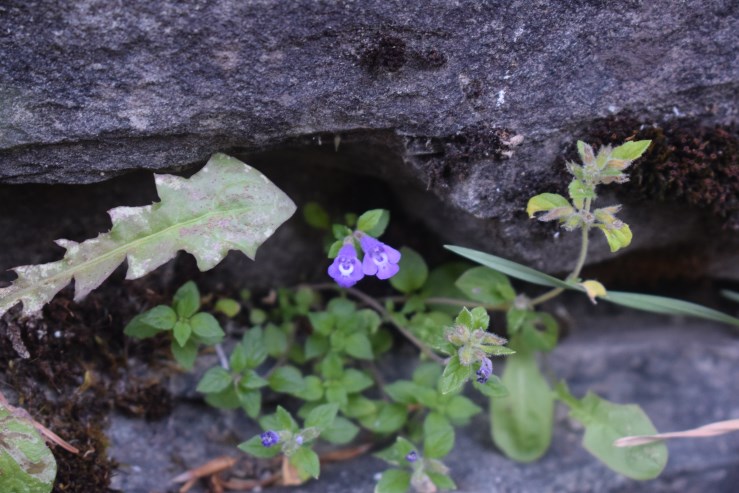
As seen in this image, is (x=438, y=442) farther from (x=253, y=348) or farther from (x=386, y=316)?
(x=253, y=348)

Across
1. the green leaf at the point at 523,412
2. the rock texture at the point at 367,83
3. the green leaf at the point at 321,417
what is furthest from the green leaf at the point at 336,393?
the rock texture at the point at 367,83

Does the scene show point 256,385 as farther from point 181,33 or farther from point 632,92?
point 632,92

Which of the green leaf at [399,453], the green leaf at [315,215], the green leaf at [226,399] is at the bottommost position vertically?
the green leaf at [399,453]

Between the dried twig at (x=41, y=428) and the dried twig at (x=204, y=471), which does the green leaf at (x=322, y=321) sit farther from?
the dried twig at (x=41, y=428)

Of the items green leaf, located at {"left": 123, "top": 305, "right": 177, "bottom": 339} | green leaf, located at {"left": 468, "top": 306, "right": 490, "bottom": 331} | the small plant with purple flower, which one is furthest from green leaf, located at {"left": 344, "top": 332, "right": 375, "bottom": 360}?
green leaf, located at {"left": 123, "top": 305, "right": 177, "bottom": 339}

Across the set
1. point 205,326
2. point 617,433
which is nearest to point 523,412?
point 617,433

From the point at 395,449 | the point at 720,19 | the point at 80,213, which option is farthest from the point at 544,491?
the point at 80,213
